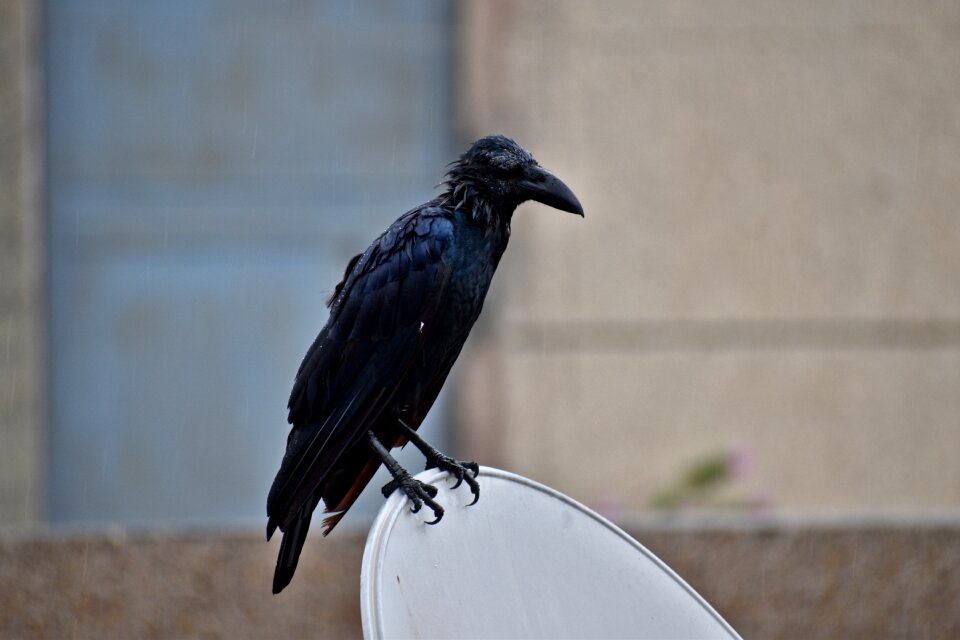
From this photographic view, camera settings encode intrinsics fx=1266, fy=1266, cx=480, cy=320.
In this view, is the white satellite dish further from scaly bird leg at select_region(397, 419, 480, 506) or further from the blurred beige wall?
the blurred beige wall

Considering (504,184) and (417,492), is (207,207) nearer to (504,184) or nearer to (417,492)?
(504,184)

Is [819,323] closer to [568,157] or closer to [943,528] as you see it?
[568,157]

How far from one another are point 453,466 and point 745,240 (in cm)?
388

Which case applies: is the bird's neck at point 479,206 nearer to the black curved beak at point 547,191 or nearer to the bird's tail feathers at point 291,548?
the black curved beak at point 547,191

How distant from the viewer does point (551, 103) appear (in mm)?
6441

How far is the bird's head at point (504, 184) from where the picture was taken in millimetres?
3338

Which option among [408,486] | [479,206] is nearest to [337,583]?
[479,206]

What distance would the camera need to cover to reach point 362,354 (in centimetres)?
318

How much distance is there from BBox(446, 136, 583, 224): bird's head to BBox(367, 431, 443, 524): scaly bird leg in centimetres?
67

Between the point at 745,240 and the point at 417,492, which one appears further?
the point at 745,240

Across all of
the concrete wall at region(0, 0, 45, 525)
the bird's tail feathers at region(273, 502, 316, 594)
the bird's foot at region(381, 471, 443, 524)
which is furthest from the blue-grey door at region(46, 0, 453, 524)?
the bird's foot at region(381, 471, 443, 524)

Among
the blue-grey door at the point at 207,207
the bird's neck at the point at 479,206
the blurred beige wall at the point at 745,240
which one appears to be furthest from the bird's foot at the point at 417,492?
the blue-grey door at the point at 207,207

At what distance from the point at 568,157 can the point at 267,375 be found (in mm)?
1925

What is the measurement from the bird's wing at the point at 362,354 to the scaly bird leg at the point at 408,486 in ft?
0.24
